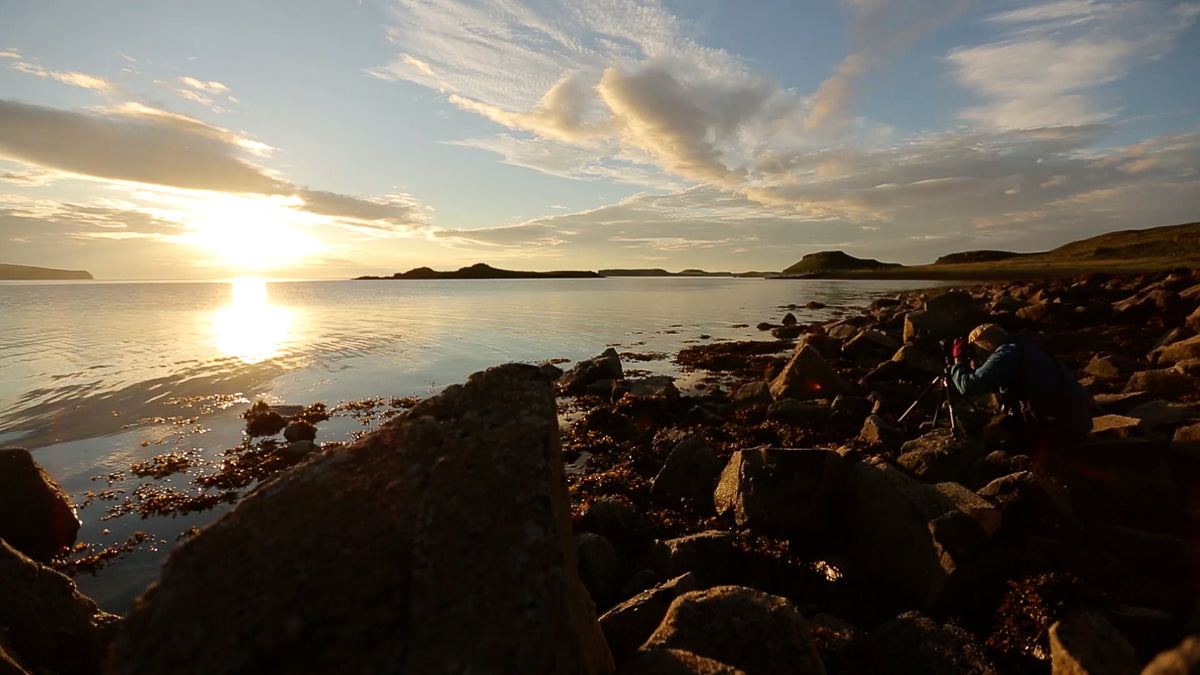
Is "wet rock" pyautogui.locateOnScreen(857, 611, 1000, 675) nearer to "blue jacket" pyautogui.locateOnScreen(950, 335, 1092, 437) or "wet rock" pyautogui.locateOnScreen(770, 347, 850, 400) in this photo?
"blue jacket" pyautogui.locateOnScreen(950, 335, 1092, 437)

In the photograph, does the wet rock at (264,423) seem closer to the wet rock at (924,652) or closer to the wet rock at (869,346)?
the wet rock at (924,652)

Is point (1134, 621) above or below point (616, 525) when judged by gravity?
above

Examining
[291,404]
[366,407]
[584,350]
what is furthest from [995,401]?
[584,350]

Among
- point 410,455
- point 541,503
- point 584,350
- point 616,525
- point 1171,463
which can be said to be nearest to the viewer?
point 541,503

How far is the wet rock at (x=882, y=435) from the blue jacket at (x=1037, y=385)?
8.39ft

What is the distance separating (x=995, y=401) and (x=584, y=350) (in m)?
24.4

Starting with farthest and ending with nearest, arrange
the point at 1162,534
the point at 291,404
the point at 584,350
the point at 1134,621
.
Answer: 1. the point at 584,350
2. the point at 291,404
3. the point at 1162,534
4. the point at 1134,621

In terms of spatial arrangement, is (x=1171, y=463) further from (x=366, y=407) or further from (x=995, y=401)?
(x=366, y=407)

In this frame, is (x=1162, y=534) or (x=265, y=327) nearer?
(x=1162, y=534)

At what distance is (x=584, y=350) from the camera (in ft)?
107

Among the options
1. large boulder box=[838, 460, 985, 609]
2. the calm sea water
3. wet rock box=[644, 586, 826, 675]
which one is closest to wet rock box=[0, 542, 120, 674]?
the calm sea water

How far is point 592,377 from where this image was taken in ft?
71.7

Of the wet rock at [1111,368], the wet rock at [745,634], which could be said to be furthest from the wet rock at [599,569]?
the wet rock at [1111,368]

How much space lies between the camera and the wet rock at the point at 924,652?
191 inches
